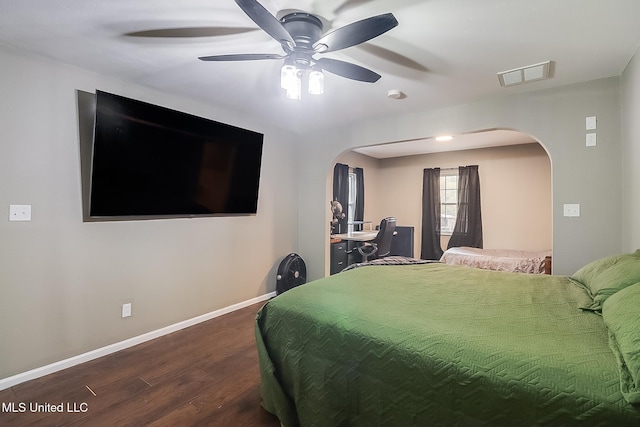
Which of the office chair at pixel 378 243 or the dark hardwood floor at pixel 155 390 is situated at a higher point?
the office chair at pixel 378 243

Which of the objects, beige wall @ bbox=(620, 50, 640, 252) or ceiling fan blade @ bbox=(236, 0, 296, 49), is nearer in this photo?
ceiling fan blade @ bbox=(236, 0, 296, 49)

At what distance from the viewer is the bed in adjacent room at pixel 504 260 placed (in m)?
3.63

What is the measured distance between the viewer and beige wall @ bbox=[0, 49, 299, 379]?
84.0 inches

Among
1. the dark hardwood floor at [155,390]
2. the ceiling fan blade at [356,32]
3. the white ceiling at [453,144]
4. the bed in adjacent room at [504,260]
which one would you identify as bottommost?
the dark hardwood floor at [155,390]

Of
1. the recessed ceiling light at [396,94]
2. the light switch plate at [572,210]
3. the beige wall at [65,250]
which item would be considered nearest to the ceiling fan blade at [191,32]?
the beige wall at [65,250]

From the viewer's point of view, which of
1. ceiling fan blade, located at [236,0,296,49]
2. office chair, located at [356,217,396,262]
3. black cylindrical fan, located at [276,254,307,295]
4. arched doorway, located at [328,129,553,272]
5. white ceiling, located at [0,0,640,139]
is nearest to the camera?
ceiling fan blade, located at [236,0,296,49]

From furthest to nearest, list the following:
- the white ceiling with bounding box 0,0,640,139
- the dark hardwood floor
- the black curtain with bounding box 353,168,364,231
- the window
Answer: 1. the black curtain with bounding box 353,168,364,231
2. the window
3. the dark hardwood floor
4. the white ceiling with bounding box 0,0,640,139

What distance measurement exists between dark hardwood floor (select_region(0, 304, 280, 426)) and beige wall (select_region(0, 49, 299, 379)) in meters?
0.28

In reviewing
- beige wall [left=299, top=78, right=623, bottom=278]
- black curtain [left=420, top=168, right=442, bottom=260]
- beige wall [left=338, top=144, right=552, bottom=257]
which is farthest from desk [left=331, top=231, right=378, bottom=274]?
beige wall [left=299, top=78, right=623, bottom=278]

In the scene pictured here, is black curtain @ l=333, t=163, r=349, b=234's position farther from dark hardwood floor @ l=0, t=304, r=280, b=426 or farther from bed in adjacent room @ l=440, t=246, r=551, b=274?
dark hardwood floor @ l=0, t=304, r=280, b=426

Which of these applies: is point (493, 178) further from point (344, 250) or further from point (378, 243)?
point (344, 250)

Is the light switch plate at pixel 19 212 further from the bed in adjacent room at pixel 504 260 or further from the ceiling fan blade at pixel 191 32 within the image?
the bed in adjacent room at pixel 504 260

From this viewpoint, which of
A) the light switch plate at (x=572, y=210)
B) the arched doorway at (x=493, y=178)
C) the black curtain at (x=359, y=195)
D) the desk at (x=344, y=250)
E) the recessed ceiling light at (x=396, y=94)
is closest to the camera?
the light switch plate at (x=572, y=210)

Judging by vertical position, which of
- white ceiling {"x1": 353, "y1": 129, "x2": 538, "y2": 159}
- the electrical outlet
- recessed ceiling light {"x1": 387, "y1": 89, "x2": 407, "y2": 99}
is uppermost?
white ceiling {"x1": 353, "y1": 129, "x2": 538, "y2": 159}
